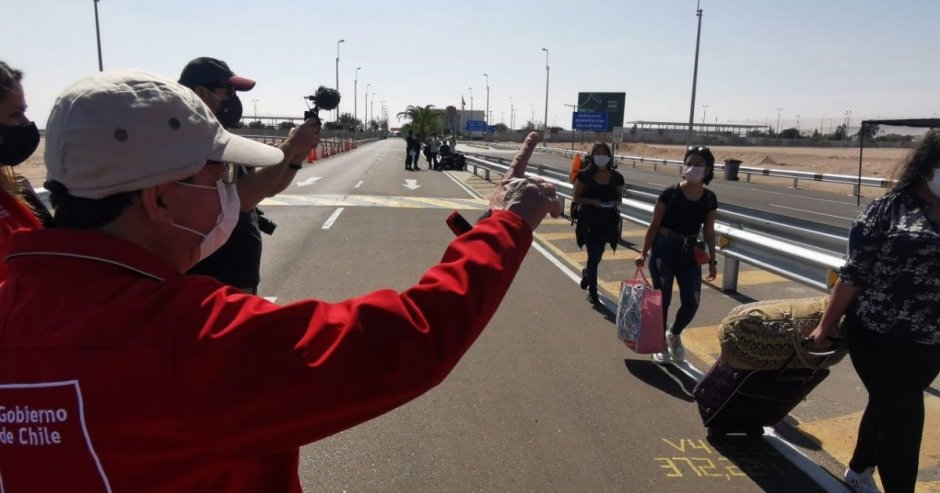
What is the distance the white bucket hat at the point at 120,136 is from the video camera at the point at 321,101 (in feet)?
7.09

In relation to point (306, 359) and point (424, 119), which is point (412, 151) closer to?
point (306, 359)

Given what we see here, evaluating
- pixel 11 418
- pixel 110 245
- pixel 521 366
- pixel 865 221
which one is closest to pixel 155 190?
pixel 110 245

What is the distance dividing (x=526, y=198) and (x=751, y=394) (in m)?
2.87

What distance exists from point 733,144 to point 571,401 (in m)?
102

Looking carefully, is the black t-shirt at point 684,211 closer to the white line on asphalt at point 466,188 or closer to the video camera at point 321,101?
the video camera at point 321,101

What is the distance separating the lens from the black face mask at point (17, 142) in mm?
2738

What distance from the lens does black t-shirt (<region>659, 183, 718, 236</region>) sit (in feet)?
17.8

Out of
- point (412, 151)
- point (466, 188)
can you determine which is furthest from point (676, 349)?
point (412, 151)

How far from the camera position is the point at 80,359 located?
3.54ft

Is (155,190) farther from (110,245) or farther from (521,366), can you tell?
(521,366)

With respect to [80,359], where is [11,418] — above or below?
below

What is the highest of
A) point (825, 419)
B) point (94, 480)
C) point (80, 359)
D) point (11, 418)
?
point (80, 359)

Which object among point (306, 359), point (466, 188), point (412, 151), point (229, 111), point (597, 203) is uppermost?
point (229, 111)

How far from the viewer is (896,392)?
320 centimetres
